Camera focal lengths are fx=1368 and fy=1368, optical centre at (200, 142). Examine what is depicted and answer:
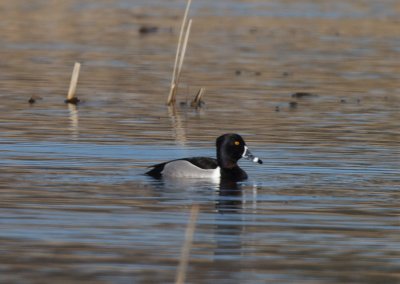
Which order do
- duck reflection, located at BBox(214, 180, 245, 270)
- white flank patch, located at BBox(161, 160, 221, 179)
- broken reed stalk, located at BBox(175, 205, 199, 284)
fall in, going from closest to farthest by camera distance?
broken reed stalk, located at BBox(175, 205, 199, 284) → duck reflection, located at BBox(214, 180, 245, 270) → white flank patch, located at BBox(161, 160, 221, 179)

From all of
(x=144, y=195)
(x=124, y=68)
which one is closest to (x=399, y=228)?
(x=144, y=195)

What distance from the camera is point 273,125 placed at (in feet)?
71.8

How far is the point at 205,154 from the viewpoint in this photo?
18562 millimetres

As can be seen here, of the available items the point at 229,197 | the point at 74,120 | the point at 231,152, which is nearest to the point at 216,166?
the point at 231,152

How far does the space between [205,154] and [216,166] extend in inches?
90.1

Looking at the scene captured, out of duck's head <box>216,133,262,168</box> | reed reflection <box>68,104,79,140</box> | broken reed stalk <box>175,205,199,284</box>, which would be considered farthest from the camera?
reed reflection <box>68,104,79,140</box>

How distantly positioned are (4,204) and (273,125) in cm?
902

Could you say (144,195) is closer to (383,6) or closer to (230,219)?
(230,219)

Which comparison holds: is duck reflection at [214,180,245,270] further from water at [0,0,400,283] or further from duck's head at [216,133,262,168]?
duck's head at [216,133,262,168]

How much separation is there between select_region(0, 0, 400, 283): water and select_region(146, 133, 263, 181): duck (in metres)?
0.22

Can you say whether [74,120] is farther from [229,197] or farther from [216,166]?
[229,197]

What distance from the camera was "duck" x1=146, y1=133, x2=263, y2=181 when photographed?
1589cm

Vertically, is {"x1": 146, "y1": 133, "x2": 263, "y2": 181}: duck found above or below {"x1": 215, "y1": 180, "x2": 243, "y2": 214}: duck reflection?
above

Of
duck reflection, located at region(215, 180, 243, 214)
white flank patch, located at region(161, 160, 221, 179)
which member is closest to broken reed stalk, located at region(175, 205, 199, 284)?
Answer: duck reflection, located at region(215, 180, 243, 214)
